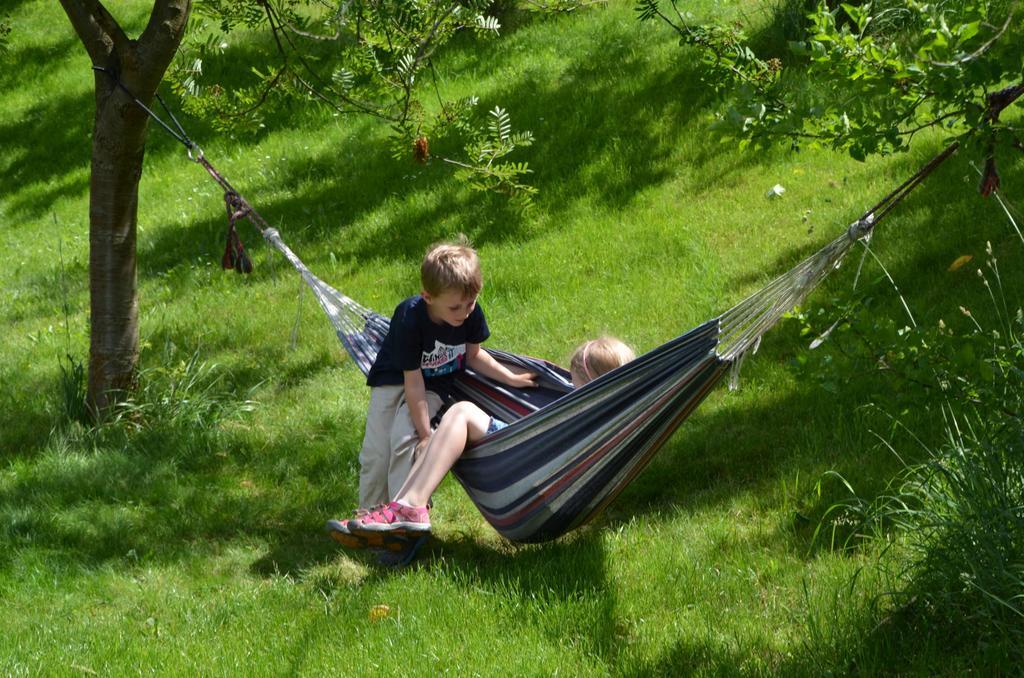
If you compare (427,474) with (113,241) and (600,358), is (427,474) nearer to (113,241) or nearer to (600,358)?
(600,358)

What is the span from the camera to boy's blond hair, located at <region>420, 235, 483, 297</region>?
3.67 meters

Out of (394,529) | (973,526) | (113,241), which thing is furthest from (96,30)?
(973,526)

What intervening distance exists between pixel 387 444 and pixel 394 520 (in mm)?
450

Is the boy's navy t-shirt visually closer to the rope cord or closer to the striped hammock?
the striped hammock

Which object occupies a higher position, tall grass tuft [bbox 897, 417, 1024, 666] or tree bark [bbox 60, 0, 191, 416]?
tree bark [bbox 60, 0, 191, 416]

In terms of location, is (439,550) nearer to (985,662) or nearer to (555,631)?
(555,631)

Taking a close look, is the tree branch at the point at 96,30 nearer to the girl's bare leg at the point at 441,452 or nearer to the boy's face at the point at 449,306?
the boy's face at the point at 449,306

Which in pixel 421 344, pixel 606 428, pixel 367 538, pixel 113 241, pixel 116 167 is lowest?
pixel 367 538

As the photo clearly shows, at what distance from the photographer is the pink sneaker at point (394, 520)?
11.6 feet

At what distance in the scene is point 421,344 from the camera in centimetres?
389

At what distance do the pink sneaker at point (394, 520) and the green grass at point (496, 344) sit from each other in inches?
7.0

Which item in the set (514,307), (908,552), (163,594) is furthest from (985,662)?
(514,307)

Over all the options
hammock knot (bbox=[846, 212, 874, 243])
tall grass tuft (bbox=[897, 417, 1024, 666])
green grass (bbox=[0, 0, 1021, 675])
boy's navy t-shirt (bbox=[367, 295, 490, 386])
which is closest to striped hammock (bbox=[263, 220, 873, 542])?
hammock knot (bbox=[846, 212, 874, 243])

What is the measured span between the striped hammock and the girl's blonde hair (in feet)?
1.55
